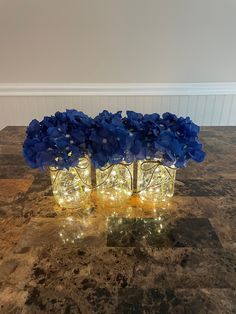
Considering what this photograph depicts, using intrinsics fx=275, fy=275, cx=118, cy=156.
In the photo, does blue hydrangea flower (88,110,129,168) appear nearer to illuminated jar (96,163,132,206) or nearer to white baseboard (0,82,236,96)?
illuminated jar (96,163,132,206)

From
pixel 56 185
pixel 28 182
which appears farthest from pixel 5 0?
pixel 56 185

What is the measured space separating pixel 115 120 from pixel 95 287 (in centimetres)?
45

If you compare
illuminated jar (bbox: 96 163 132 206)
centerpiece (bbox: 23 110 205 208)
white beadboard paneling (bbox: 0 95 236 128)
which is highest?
centerpiece (bbox: 23 110 205 208)

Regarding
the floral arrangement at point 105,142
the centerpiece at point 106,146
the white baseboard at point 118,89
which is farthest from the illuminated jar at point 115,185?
the white baseboard at point 118,89

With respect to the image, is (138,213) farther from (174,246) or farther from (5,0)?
(5,0)

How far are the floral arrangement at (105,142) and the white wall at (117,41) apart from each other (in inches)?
57.5

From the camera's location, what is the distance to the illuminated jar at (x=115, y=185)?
2.98 ft

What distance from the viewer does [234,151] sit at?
1.31m

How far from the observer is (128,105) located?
2.28 meters

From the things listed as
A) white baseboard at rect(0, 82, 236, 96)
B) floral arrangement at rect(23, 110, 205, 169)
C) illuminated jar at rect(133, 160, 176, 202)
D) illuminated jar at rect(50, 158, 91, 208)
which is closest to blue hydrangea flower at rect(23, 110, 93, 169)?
floral arrangement at rect(23, 110, 205, 169)

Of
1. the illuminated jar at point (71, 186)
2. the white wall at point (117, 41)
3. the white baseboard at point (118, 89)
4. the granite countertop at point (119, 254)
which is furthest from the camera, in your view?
the white baseboard at point (118, 89)

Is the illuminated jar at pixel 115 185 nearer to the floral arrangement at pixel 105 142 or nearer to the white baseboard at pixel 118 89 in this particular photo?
the floral arrangement at pixel 105 142

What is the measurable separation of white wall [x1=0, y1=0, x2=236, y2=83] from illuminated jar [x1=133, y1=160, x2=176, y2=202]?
4.74ft

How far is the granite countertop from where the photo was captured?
593 mm
